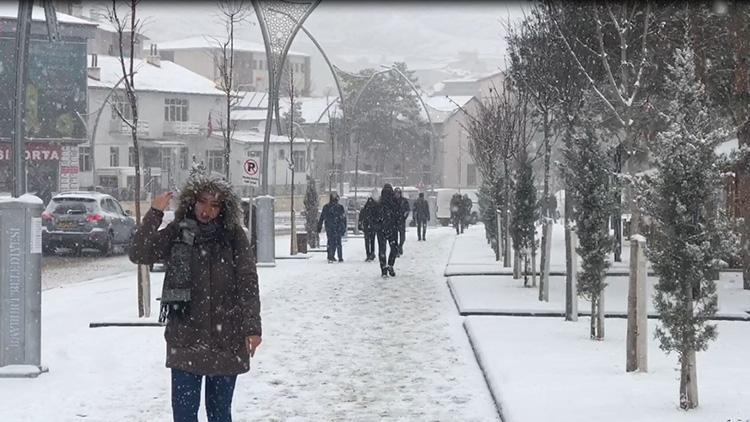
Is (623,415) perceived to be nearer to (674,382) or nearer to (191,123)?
(674,382)

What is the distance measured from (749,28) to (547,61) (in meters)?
3.31

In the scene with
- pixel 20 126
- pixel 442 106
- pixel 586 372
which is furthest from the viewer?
pixel 442 106

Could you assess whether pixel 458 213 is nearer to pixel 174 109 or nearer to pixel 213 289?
pixel 213 289

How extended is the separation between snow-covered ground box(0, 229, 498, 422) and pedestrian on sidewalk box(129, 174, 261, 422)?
6.46ft

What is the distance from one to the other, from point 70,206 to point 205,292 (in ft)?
79.0

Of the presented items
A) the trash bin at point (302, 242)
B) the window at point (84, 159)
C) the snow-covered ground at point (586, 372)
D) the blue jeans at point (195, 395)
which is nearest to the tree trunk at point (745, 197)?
the snow-covered ground at point (586, 372)

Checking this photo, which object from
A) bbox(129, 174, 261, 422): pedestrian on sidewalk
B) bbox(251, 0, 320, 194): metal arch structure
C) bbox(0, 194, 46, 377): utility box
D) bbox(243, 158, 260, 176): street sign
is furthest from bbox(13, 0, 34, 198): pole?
bbox(243, 158, 260, 176): street sign

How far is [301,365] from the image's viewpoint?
38.3 ft

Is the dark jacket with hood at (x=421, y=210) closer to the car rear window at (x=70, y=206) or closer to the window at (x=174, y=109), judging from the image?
the car rear window at (x=70, y=206)

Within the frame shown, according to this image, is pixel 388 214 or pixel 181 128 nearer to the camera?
pixel 388 214

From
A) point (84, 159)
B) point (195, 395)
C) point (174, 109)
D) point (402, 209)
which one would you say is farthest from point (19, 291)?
point (174, 109)

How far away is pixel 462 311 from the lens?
15.8 m

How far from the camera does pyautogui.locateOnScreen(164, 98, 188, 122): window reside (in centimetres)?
8475

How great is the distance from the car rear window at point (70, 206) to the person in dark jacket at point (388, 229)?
9.18 metres
